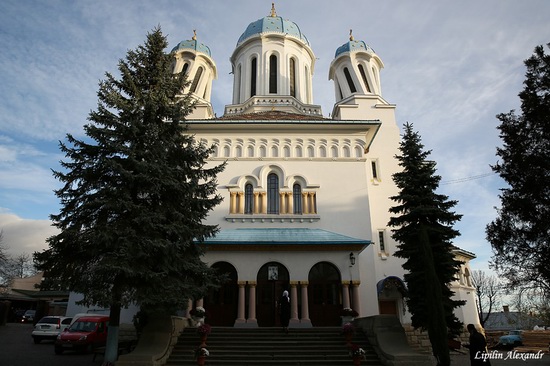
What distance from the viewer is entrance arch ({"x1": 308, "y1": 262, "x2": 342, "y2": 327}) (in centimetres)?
1602

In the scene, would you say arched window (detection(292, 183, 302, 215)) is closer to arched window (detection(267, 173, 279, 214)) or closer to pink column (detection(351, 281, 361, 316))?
arched window (detection(267, 173, 279, 214))

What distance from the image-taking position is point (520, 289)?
12992mm

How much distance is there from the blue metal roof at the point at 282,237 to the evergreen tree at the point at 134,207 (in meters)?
3.55

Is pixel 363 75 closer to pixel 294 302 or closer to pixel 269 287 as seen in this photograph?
pixel 269 287

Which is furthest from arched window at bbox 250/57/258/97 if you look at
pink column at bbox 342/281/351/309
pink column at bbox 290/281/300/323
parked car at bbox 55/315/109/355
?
parked car at bbox 55/315/109/355

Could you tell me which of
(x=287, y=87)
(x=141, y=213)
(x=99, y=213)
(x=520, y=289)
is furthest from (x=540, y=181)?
(x=287, y=87)

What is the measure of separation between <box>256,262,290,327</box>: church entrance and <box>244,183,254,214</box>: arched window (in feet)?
11.1

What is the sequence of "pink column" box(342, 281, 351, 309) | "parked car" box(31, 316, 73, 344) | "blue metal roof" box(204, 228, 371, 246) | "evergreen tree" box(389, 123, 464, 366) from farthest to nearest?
"parked car" box(31, 316, 73, 344) → "blue metal roof" box(204, 228, 371, 246) → "pink column" box(342, 281, 351, 309) → "evergreen tree" box(389, 123, 464, 366)

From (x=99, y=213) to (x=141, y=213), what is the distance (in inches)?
52.9

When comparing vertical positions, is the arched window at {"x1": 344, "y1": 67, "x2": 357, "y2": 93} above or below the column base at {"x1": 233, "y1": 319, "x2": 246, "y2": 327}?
above

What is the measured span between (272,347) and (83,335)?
790 cm

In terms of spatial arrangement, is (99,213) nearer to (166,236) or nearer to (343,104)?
(166,236)

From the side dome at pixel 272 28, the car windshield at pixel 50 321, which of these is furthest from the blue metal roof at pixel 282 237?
the side dome at pixel 272 28

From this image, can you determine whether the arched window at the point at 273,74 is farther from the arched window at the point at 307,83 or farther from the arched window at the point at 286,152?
the arched window at the point at 286,152
